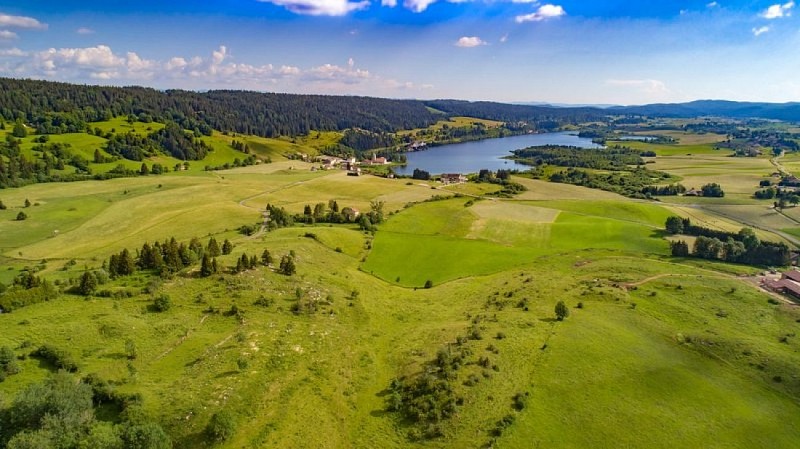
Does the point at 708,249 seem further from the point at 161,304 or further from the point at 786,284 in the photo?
the point at 161,304

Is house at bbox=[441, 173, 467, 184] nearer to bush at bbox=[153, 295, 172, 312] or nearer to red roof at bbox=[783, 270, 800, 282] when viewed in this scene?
red roof at bbox=[783, 270, 800, 282]

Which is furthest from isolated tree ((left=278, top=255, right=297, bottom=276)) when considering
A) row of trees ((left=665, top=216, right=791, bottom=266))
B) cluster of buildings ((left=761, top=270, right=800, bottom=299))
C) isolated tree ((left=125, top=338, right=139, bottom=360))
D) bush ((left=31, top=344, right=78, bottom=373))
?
row of trees ((left=665, top=216, right=791, bottom=266))

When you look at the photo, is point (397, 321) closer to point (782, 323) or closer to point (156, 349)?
point (156, 349)

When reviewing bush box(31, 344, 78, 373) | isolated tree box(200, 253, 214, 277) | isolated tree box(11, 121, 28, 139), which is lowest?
bush box(31, 344, 78, 373)

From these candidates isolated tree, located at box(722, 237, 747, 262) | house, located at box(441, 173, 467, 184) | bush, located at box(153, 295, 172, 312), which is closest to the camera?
bush, located at box(153, 295, 172, 312)

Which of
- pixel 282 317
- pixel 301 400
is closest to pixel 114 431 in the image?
pixel 301 400

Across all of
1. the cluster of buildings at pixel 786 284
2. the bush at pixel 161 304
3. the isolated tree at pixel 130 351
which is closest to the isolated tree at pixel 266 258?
the bush at pixel 161 304

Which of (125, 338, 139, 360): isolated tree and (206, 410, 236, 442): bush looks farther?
(125, 338, 139, 360): isolated tree
